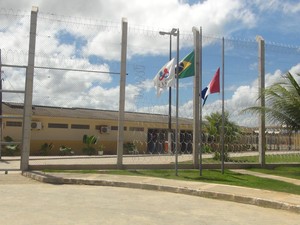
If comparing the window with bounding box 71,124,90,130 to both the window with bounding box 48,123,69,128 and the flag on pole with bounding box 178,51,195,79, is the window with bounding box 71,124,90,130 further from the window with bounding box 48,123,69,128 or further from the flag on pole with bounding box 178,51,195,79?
the flag on pole with bounding box 178,51,195,79

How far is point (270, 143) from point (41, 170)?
1248cm

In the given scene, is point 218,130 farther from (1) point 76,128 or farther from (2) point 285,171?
(1) point 76,128

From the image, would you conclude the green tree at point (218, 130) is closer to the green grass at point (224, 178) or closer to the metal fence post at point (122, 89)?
the green grass at point (224, 178)

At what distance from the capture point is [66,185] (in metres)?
11.3

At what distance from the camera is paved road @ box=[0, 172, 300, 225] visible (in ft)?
22.2

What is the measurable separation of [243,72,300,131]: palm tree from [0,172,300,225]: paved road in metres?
5.84

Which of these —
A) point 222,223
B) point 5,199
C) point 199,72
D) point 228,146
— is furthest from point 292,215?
point 228,146

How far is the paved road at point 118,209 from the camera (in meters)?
6.75

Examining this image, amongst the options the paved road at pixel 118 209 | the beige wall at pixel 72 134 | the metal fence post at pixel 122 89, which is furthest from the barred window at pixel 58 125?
the paved road at pixel 118 209

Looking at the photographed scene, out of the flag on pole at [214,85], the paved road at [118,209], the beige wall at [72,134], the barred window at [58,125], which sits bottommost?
the paved road at [118,209]

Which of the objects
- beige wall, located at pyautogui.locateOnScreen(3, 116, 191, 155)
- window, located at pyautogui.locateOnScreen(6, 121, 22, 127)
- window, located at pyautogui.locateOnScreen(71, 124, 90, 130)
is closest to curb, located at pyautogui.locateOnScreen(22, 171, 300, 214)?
beige wall, located at pyautogui.locateOnScreen(3, 116, 191, 155)

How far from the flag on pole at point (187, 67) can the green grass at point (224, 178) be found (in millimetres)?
3263

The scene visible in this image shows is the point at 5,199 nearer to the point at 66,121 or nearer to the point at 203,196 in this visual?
the point at 203,196

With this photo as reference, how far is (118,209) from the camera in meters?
7.70
